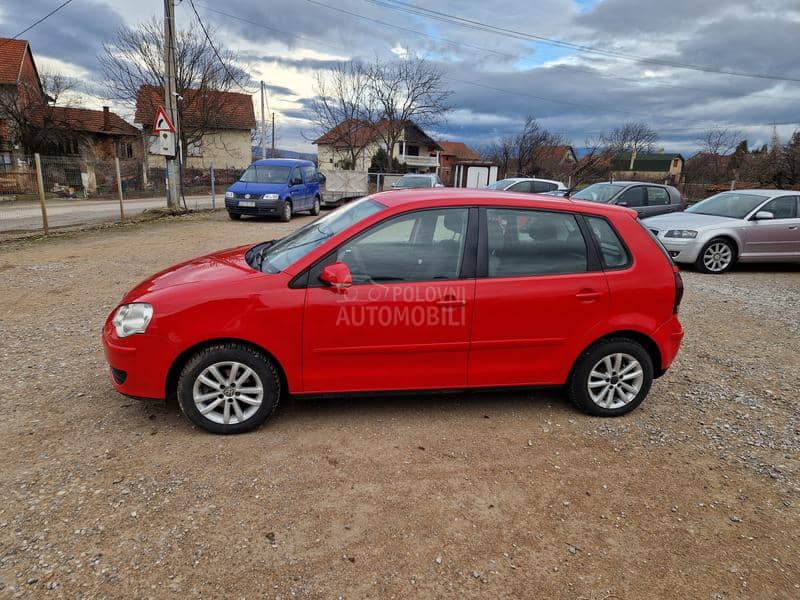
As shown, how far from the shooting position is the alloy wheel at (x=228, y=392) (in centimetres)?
319

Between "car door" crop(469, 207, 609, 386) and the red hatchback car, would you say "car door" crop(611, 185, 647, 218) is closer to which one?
the red hatchback car

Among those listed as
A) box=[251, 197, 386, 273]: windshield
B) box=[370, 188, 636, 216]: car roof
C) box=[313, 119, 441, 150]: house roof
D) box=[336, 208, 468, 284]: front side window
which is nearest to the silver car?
box=[370, 188, 636, 216]: car roof

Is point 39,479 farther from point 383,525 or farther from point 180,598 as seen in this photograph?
point 383,525

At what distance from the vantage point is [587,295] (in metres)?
3.46

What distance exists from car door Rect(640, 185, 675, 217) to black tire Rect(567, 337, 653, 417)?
9313mm

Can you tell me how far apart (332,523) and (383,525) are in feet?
0.86

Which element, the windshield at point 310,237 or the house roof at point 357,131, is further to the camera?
Answer: the house roof at point 357,131

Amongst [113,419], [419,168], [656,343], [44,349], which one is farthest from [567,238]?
[419,168]

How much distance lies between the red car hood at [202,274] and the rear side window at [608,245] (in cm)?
242

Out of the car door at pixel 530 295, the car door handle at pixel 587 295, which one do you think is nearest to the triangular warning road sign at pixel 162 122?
the car door at pixel 530 295

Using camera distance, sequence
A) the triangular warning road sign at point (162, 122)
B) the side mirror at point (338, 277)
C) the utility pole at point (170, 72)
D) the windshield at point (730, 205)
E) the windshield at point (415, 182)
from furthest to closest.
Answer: the windshield at point (415, 182) < the utility pole at point (170, 72) < the triangular warning road sign at point (162, 122) < the windshield at point (730, 205) < the side mirror at point (338, 277)

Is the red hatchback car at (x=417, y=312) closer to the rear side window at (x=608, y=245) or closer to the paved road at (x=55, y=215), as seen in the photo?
the rear side window at (x=608, y=245)

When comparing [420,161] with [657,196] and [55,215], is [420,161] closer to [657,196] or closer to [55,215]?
[55,215]

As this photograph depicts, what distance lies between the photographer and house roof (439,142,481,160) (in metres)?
78.4
